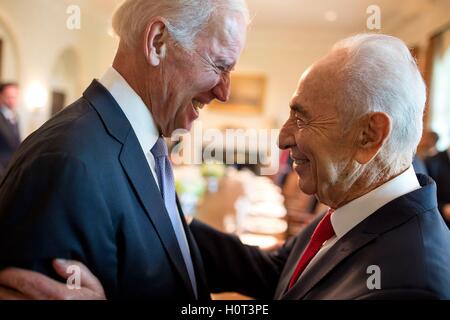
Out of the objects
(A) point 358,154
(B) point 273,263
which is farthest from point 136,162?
(B) point 273,263

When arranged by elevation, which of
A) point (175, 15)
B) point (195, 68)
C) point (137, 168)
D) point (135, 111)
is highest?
point (175, 15)

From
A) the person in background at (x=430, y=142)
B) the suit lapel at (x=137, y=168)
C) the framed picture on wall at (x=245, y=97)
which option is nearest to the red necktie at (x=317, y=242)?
the suit lapel at (x=137, y=168)

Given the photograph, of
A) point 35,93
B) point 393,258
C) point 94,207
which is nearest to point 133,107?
point 94,207

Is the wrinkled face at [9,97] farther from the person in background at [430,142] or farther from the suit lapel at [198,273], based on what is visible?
the suit lapel at [198,273]

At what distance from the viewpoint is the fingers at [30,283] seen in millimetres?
836

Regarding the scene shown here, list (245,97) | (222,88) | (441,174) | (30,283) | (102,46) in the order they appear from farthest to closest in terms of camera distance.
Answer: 1. (245,97)
2. (441,174)
3. (102,46)
4. (222,88)
5. (30,283)

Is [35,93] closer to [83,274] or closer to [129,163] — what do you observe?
[129,163]

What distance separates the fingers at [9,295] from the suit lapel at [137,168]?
0.93 ft

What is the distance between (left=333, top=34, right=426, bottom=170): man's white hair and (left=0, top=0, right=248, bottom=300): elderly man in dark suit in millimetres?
279

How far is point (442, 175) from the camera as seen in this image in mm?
4422

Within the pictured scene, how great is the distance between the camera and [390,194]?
108cm

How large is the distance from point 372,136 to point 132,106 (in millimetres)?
538

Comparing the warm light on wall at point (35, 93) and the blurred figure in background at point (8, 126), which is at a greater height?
the warm light on wall at point (35, 93)

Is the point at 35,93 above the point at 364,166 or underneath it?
above
